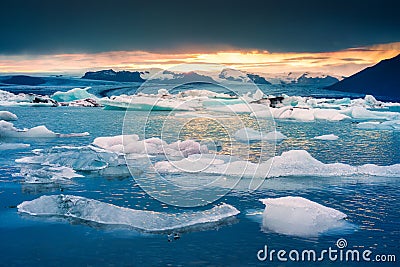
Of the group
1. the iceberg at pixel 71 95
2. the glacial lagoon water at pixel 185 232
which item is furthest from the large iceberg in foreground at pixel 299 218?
the iceberg at pixel 71 95

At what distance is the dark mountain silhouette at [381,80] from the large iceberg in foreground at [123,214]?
7191 cm

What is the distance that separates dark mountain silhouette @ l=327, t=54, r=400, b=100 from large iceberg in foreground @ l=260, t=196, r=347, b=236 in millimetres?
71180

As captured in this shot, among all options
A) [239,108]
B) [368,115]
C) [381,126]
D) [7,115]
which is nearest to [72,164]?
[7,115]

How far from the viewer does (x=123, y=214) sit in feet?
23.5

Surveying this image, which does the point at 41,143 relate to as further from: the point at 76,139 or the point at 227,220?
the point at 227,220

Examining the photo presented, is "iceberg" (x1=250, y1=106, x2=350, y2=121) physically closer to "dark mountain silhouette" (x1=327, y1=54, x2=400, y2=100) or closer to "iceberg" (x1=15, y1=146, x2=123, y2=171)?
"iceberg" (x1=15, y1=146, x2=123, y2=171)

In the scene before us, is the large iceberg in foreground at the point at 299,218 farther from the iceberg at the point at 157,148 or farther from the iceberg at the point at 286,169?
the iceberg at the point at 157,148

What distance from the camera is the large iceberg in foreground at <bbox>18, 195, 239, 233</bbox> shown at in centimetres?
694

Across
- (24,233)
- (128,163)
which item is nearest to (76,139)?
(128,163)

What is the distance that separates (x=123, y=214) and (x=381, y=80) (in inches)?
3023

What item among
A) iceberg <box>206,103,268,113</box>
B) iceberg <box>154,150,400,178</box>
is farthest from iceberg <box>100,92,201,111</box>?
iceberg <box>154,150,400,178</box>

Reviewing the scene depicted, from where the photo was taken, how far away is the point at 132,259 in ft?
18.8

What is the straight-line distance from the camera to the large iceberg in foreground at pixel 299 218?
6880 millimetres

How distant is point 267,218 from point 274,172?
3347 mm
